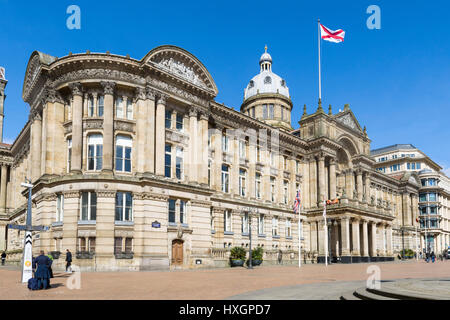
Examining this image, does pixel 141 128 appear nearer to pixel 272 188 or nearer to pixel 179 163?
pixel 179 163

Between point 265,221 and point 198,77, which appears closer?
point 198,77

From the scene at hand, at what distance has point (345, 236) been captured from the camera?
182ft

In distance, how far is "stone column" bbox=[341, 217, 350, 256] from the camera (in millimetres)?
54906

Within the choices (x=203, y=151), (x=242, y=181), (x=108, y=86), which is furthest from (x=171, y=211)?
(x=242, y=181)

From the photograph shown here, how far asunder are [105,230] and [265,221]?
24.1 meters

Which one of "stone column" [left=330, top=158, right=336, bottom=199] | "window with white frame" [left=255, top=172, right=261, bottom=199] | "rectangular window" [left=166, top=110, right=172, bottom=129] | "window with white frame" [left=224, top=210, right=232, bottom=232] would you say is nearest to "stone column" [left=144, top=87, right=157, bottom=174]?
"rectangular window" [left=166, top=110, right=172, bottom=129]

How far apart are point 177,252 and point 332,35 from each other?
3125 centimetres

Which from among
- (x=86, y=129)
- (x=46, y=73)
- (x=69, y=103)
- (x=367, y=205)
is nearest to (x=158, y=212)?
(x=86, y=129)

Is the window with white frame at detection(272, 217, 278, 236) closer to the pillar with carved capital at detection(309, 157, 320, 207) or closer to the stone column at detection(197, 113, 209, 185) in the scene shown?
the pillar with carved capital at detection(309, 157, 320, 207)

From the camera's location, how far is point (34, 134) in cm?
4209

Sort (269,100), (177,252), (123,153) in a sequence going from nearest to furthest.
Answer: (123,153)
(177,252)
(269,100)

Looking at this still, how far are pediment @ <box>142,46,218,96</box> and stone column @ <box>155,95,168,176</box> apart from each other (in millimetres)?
2958
